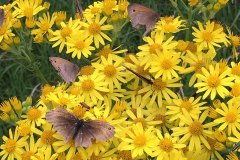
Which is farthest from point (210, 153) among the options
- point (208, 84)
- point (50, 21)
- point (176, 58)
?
point (50, 21)

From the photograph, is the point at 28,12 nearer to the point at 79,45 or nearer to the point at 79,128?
the point at 79,45

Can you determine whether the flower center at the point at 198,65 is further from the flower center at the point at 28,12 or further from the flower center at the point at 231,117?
the flower center at the point at 28,12

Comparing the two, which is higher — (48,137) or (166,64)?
(166,64)

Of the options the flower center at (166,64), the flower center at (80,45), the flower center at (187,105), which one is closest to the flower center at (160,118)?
the flower center at (187,105)

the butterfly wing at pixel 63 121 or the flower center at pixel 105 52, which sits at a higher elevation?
the butterfly wing at pixel 63 121

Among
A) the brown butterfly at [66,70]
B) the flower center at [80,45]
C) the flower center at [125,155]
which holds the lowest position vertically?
the flower center at [125,155]

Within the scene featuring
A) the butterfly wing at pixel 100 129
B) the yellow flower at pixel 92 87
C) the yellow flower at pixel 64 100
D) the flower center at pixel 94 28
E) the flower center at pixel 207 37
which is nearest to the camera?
the butterfly wing at pixel 100 129

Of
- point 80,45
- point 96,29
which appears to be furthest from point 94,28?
point 80,45

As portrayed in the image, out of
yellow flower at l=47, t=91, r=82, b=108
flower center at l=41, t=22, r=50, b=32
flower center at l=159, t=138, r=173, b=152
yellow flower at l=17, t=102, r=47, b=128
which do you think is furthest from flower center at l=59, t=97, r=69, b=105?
flower center at l=41, t=22, r=50, b=32

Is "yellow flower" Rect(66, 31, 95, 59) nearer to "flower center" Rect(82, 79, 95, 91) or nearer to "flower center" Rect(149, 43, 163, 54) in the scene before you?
"flower center" Rect(82, 79, 95, 91)
